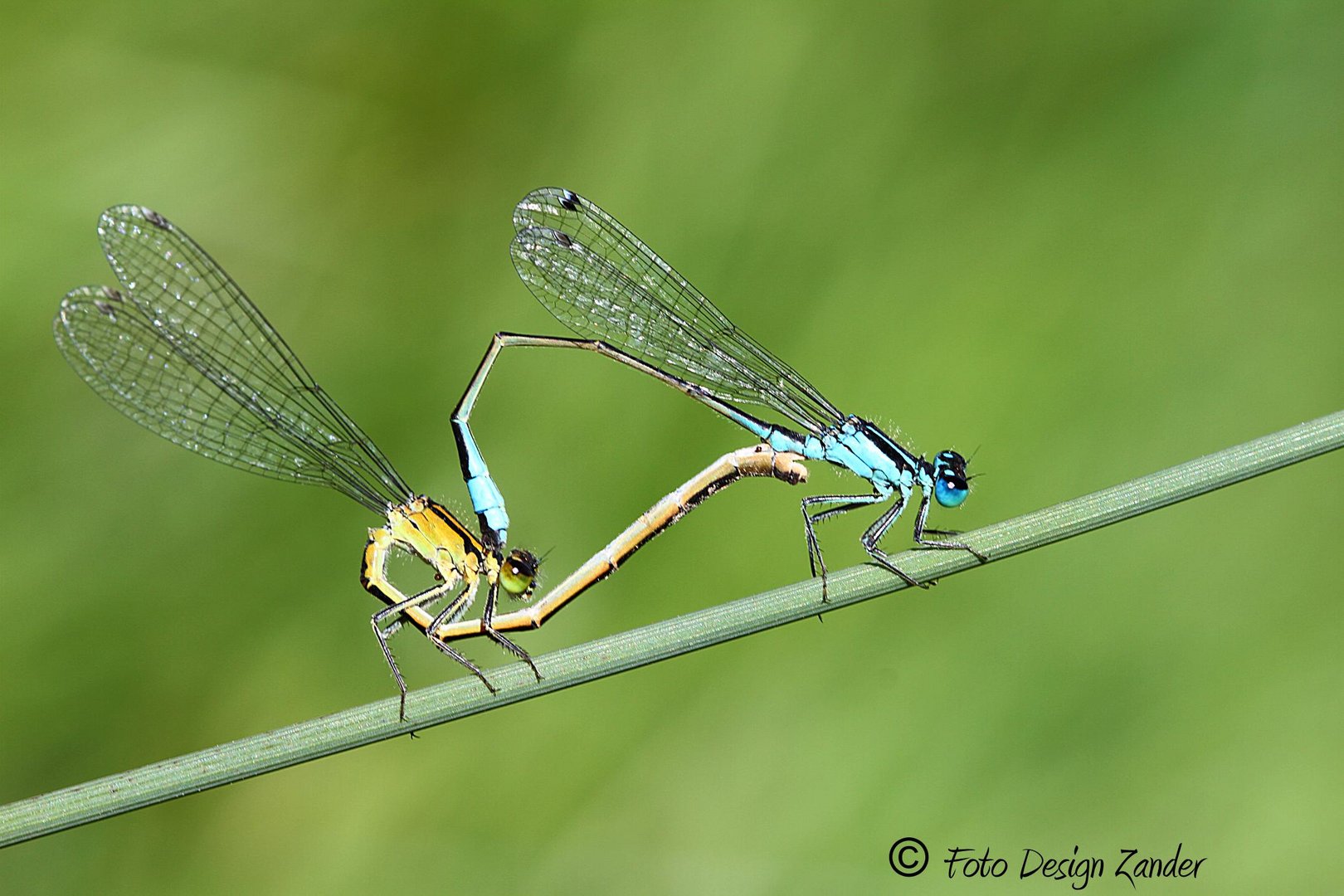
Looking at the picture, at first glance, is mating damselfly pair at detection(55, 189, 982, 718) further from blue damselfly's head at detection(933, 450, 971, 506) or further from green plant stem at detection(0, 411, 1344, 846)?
green plant stem at detection(0, 411, 1344, 846)

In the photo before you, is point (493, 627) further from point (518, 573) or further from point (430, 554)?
point (430, 554)

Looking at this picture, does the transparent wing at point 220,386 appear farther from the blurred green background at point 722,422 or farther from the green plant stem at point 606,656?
the green plant stem at point 606,656

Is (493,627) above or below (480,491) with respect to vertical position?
below

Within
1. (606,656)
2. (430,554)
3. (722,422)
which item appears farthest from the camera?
(722,422)

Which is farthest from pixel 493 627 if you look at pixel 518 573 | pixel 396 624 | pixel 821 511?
pixel 821 511

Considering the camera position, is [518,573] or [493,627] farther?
[518,573]

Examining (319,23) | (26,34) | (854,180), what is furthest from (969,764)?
(26,34)
